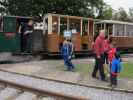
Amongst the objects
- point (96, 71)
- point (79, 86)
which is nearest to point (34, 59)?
point (96, 71)

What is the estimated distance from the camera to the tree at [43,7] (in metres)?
34.9

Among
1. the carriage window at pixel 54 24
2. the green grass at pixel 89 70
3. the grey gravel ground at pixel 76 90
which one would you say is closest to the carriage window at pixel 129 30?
the carriage window at pixel 54 24

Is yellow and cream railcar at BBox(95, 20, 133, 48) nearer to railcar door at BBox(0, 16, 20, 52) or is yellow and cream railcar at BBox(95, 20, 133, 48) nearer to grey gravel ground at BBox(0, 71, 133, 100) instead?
railcar door at BBox(0, 16, 20, 52)

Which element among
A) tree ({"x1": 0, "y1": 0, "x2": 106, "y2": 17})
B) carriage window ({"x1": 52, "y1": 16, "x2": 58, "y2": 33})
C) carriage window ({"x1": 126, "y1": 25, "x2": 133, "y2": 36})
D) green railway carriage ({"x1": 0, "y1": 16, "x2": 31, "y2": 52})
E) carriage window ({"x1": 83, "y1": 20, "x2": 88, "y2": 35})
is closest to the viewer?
green railway carriage ({"x1": 0, "y1": 16, "x2": 31, "y2": 52})

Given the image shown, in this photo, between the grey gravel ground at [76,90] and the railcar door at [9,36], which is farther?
the railcar door at [9,36]

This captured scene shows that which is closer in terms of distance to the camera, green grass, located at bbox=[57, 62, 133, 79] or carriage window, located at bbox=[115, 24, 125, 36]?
green grass, located at bbox=[57, 62, 133, 79]

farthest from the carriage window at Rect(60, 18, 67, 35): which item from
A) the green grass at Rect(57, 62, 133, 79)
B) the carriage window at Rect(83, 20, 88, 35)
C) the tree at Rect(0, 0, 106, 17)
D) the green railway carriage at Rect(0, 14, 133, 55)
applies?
the tree at Rect(0, 0, 106, 17)

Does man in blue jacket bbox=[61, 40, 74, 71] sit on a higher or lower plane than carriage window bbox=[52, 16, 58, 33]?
lower

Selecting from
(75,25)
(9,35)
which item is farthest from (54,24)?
(9,35)

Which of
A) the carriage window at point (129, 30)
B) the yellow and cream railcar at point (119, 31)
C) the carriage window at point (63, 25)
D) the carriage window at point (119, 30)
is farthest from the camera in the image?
the carriage window at point (129, 30)

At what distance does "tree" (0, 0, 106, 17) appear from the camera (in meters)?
34.9

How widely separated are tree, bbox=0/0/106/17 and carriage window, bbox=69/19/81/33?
1251 cm

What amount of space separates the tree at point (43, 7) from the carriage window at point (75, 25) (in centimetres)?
1251

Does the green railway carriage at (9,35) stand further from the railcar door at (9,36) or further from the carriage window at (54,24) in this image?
the carriage window at (54,24)
